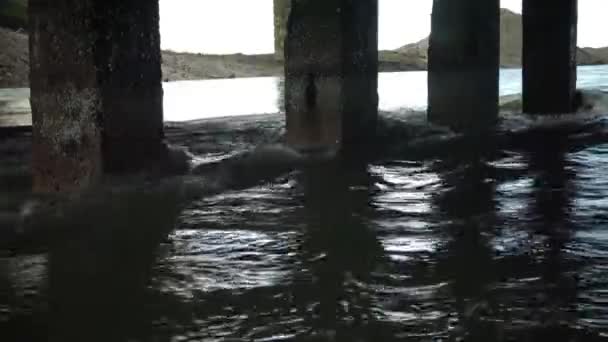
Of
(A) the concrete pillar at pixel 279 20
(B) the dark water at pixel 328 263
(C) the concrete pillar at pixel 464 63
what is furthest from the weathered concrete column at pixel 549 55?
(A) the concrete pillar at pixel 279 20

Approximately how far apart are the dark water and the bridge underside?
1.85 feet

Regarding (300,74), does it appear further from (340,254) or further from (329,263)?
(329,263)

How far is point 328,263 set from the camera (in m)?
4.70

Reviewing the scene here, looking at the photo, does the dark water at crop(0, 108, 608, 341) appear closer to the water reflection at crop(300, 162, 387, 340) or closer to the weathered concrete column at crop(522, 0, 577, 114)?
the water reflection at crop(300, 162, 387, 340)

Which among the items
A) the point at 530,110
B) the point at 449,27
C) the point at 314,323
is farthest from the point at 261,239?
the point at 530,110

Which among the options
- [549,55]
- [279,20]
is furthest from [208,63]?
[549,55]

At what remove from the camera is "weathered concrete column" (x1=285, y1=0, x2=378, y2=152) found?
9.62 meters

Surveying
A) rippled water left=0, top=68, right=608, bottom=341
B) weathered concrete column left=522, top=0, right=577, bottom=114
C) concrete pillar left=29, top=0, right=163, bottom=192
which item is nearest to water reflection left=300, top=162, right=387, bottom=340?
rippled water left=0, top=68, right=608, bottom=341

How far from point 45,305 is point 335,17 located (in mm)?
6323

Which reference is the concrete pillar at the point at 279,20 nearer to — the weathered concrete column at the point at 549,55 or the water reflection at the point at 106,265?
the weathered concrete column at the point at 549,55

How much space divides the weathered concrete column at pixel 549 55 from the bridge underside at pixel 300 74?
0.02 meters

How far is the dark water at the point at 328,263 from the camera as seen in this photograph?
141 inches

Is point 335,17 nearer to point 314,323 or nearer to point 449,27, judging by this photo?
point 449,27

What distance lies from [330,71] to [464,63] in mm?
3742
